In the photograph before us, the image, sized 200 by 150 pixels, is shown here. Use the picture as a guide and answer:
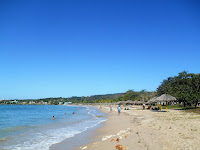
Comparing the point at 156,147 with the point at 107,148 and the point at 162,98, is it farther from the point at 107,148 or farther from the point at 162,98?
the point at 162,98

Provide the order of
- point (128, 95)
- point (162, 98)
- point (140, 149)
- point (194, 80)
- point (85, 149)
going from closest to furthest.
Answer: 1. point (140, 149)
2. point (85, 149)
3. point (162, 98)
4. point (194, 80)
5. point (128, 95)

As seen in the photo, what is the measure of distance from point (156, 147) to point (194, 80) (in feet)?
115

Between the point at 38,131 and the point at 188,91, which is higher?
the point at 188,91

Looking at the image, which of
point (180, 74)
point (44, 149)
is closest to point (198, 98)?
point (44, 149)

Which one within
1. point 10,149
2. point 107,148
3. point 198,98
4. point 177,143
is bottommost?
point 10,149

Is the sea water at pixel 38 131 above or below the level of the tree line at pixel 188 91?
below

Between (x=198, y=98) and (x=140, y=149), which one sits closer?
(x=140, y=149)

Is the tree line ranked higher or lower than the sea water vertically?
higher

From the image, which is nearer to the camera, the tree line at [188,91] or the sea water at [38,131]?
the sea water at [38,131]

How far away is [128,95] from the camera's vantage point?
4144 inches

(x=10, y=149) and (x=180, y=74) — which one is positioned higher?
(x=180, y=74)

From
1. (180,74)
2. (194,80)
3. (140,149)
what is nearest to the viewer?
(140,149)

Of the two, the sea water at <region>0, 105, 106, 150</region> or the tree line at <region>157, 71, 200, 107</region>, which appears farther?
the tree line at <region>157, 71, 200, 107</region>

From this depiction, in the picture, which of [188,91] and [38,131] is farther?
[188,91]
